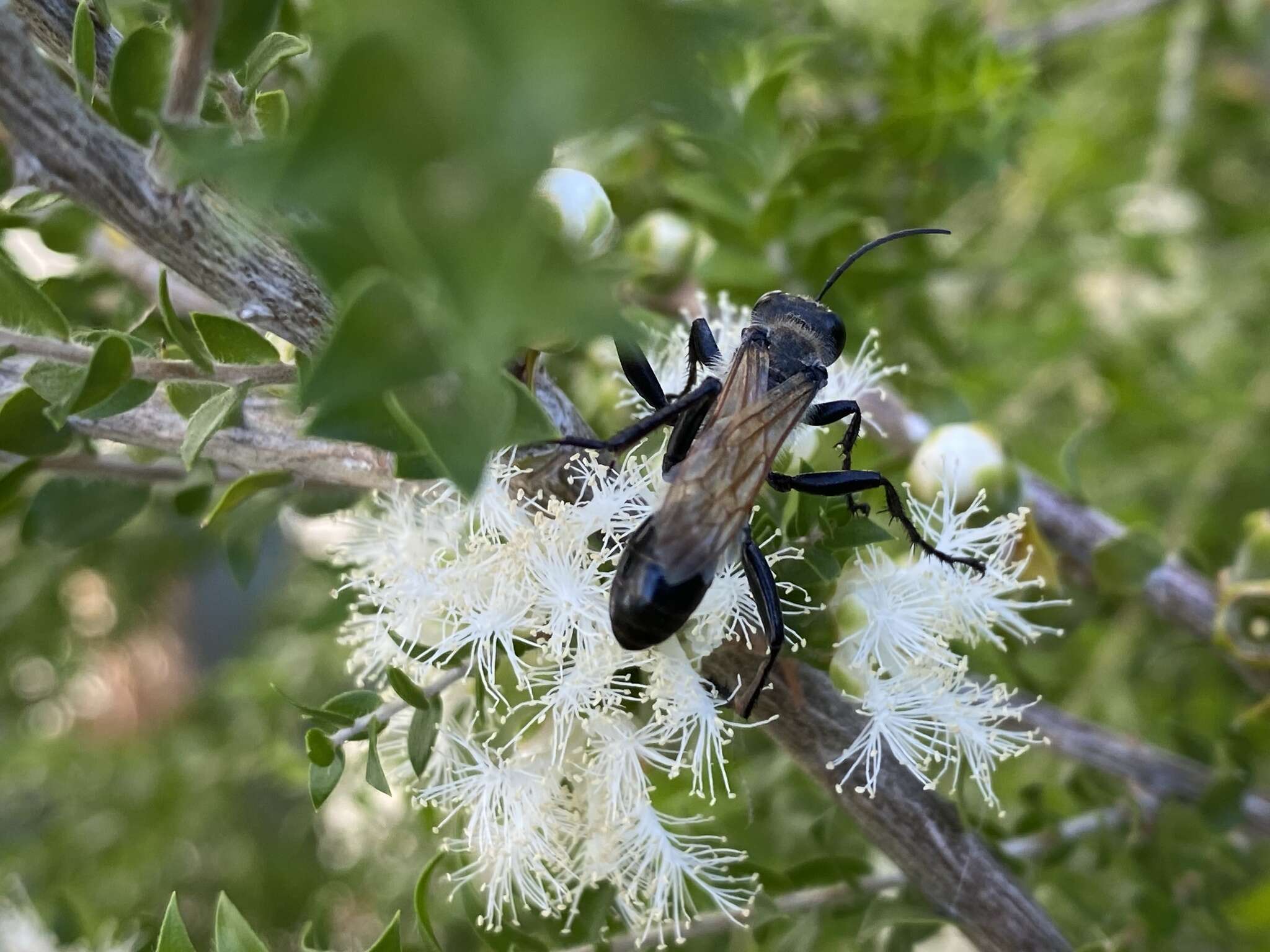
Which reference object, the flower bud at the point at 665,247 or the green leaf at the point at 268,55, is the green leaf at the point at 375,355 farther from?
the flower bud at the point at 665,247

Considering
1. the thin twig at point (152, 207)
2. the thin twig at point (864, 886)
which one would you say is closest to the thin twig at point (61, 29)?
the thin twig at point (152, 207)

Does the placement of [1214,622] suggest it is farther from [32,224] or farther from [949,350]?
[32,224]

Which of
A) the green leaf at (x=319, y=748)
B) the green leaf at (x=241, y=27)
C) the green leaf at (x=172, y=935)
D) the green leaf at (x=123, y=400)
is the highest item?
the green leaf at (x=241, y=27)

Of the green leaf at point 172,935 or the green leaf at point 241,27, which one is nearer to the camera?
the green leaf at point 241,27

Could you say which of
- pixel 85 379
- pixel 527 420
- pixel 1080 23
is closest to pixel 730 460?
pixel 527 420

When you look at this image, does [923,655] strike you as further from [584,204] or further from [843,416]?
[584,204]

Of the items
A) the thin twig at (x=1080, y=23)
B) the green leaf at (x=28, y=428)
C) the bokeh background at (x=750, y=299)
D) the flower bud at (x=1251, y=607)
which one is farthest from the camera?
the thin twig at (x=1080, y=23)

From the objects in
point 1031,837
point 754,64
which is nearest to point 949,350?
point 754,64
